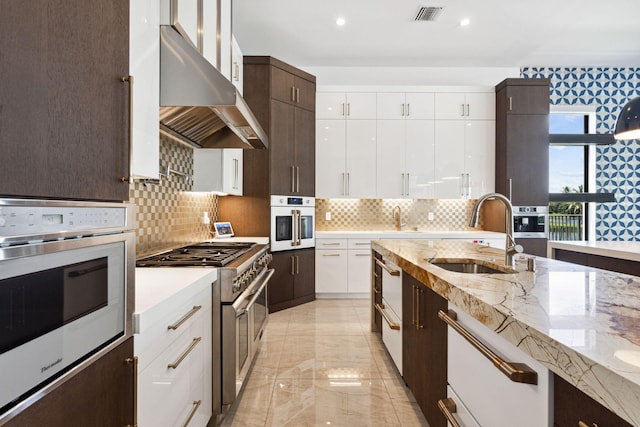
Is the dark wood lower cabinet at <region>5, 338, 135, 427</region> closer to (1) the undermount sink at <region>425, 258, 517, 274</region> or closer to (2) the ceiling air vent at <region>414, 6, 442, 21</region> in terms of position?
(1) the undermount sink at <region>425, 258, 517, 274</region>

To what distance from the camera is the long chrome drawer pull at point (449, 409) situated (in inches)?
55.0

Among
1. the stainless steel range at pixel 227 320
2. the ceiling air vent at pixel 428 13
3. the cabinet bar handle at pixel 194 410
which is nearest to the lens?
the cabinet bar handle at pixel 194 410

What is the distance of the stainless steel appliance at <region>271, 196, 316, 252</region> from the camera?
4160mm

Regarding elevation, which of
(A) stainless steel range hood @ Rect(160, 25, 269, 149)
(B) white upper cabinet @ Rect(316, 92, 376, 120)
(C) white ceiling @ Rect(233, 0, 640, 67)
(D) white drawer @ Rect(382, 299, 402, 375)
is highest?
(C) white ceiling @ Rect(233, 0, 640, 67)

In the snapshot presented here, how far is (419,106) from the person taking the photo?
502 cm

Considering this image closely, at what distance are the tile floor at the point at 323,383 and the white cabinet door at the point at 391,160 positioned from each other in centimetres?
203

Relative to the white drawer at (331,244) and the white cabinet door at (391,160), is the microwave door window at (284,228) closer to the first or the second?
the white drawer at (331,244)

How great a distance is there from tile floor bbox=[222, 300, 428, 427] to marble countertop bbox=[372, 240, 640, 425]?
967 millimetres

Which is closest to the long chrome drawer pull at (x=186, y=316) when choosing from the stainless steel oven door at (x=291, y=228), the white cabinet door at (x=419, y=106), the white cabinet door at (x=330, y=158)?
the stainless steel oven door at (x=291, y=228)

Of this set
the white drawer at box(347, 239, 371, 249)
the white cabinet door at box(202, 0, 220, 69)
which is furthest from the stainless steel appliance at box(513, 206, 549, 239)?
the white cabinet door at box(202, 0, 220, 69)

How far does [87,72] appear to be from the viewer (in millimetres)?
841

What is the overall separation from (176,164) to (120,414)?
7.02 ft

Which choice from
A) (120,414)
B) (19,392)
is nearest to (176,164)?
(120,414)

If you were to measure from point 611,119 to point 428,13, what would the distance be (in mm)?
3511
